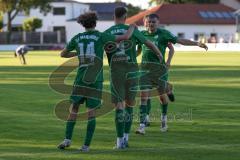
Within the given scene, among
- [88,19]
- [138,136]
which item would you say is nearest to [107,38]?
[88,19]

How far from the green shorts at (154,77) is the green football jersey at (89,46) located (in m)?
2.69

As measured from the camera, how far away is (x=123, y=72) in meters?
12.3

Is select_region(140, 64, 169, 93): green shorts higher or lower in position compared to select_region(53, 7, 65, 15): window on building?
higher

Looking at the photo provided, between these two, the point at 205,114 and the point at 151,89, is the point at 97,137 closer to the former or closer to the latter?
the point at 151,89

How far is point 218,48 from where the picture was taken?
7625 centimetres

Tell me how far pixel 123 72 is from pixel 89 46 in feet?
3.20

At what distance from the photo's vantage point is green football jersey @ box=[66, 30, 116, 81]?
1155 cm

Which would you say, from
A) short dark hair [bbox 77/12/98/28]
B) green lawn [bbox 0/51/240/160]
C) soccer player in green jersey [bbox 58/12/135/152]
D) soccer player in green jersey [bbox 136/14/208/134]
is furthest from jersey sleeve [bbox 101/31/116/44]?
soccer player in green jersey [bbox 136/14/208/134]

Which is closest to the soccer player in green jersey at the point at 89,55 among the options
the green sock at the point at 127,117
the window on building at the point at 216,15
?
the green sock at the point at 127,117

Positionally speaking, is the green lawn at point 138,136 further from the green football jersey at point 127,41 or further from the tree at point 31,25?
the tree at point 31,25

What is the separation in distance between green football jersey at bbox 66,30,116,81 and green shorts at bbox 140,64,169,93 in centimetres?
269

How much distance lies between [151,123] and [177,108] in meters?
2.88

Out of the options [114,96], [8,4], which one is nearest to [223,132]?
[114,96]

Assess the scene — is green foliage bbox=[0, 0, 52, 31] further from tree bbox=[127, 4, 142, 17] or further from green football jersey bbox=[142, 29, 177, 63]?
green football jersey bbox=[142, 29, 177, 63]
